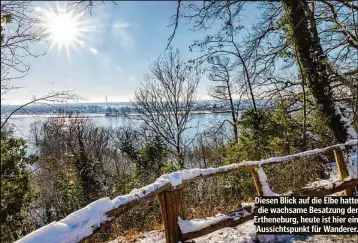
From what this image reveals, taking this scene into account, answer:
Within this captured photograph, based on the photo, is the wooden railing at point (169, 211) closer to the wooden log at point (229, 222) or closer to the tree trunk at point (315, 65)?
the wooden log at point (229, 222)

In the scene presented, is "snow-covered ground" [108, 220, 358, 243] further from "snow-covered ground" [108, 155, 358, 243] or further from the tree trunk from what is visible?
the tree trunk

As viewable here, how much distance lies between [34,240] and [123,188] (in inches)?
683

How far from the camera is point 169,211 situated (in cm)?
336

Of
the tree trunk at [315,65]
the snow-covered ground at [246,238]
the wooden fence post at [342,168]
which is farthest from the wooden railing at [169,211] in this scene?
the tree trunk at [315,65]

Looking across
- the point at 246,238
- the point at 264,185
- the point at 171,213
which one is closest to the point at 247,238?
the point at 246,238

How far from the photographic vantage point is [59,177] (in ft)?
99.1

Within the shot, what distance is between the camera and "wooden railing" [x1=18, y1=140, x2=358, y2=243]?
2265mm

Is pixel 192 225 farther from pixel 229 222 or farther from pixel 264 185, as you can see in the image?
pixel 264 185

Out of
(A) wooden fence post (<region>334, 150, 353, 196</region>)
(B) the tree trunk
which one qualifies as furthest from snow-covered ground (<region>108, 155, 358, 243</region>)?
(B) the tree trunk

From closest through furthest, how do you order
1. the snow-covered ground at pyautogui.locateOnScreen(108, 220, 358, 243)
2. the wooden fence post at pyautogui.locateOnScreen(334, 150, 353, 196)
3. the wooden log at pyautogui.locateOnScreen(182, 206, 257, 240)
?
1. the wooden log at pyautogui.locateOnScreen(182, 206, 257, 240)
2. the snow-covered ground at pyautogui.locateOnScreen(108, 220, 358, 243)
3. the wooden fence post at pyautogui.locateOnScreen(334, 150, 353, 196)

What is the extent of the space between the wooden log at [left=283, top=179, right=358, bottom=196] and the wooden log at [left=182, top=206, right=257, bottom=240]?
0.83 meters

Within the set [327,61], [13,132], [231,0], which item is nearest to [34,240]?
[231,0]

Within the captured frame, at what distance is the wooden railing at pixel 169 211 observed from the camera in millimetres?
2265

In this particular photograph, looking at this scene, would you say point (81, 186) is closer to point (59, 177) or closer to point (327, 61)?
point (59, 177)
